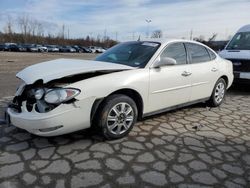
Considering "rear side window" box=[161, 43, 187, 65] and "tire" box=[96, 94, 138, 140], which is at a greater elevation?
"rear side window" box=[161, 43, 187, 65]

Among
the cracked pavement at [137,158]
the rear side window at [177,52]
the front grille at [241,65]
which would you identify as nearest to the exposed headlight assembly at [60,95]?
the cracked pavement at [137,158]

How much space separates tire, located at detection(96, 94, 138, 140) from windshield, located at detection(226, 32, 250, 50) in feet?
19.4

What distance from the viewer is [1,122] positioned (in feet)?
14.9

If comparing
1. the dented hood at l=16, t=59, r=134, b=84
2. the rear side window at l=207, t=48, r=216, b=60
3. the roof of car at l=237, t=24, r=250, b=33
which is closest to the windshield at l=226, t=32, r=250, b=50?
the roof of car at l=237, t=24, r=250, b=33

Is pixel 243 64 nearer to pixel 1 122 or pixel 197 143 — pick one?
pixel 197 143

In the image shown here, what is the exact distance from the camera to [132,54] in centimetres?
475

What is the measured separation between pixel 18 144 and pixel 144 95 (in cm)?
195

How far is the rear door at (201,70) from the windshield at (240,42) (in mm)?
3368

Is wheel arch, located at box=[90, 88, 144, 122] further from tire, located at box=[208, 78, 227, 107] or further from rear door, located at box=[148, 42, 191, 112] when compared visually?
tire, located at box=[208, 78, 227, 107]

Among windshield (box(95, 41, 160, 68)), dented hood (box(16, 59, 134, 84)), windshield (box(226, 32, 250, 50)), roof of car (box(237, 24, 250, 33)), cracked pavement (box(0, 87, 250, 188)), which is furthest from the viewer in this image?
roof of car (box(237, 24, 250, 33))

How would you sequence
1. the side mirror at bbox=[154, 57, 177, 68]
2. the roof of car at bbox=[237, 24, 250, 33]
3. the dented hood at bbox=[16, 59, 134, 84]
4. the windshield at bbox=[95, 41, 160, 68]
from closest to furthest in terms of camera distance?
the dented hood at bbox=[16, 59, 134, 84] < the side mirror at bbox=[154, 57, 177, 68] < the windshield at bbox=[95, 41, 160, 68] < the roof of car at bbox=[237, 24, 250, 33]

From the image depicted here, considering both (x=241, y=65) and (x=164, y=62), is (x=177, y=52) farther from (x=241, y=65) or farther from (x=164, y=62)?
(x=241, y=65)

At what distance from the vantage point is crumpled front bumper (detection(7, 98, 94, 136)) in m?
3.32

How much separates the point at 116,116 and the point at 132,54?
1.35m
